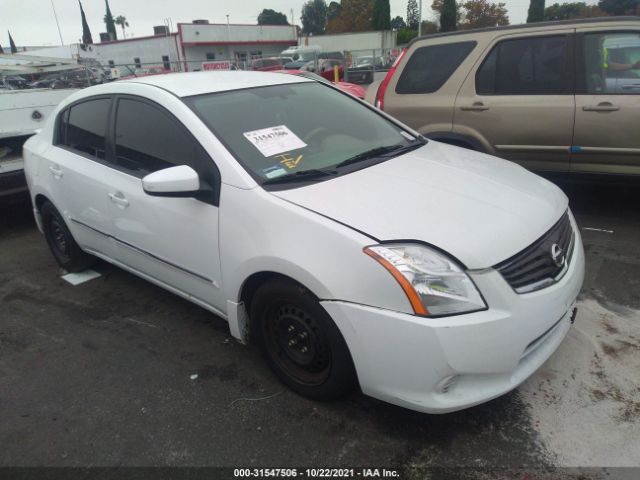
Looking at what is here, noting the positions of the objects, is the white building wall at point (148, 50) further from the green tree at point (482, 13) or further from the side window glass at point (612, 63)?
the side window glass at point (612, 63)

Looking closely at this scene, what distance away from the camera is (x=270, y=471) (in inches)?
85.3

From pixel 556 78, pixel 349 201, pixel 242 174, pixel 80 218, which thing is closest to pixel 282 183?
pixel 242 174

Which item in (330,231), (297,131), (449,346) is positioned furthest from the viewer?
(297,131)

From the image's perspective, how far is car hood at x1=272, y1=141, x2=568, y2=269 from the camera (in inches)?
83.4

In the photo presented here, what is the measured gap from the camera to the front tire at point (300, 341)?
7.35 feet

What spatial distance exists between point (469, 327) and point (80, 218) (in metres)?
3.05

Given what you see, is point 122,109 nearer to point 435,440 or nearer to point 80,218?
point 80,218

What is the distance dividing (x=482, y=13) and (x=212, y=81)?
188ft

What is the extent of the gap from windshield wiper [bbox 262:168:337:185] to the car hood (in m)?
0.10

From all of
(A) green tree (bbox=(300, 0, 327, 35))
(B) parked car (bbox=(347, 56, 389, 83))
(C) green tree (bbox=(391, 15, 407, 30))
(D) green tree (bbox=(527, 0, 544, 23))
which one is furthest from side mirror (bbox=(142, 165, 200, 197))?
(A) green tree (bbox=(300, 0, 327, 35))

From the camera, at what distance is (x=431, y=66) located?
5016 millimetres

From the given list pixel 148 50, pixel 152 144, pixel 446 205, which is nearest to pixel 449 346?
pixel 446 205

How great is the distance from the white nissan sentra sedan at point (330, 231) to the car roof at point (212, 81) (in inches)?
0.8

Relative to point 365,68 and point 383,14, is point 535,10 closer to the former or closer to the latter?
point 383,14
